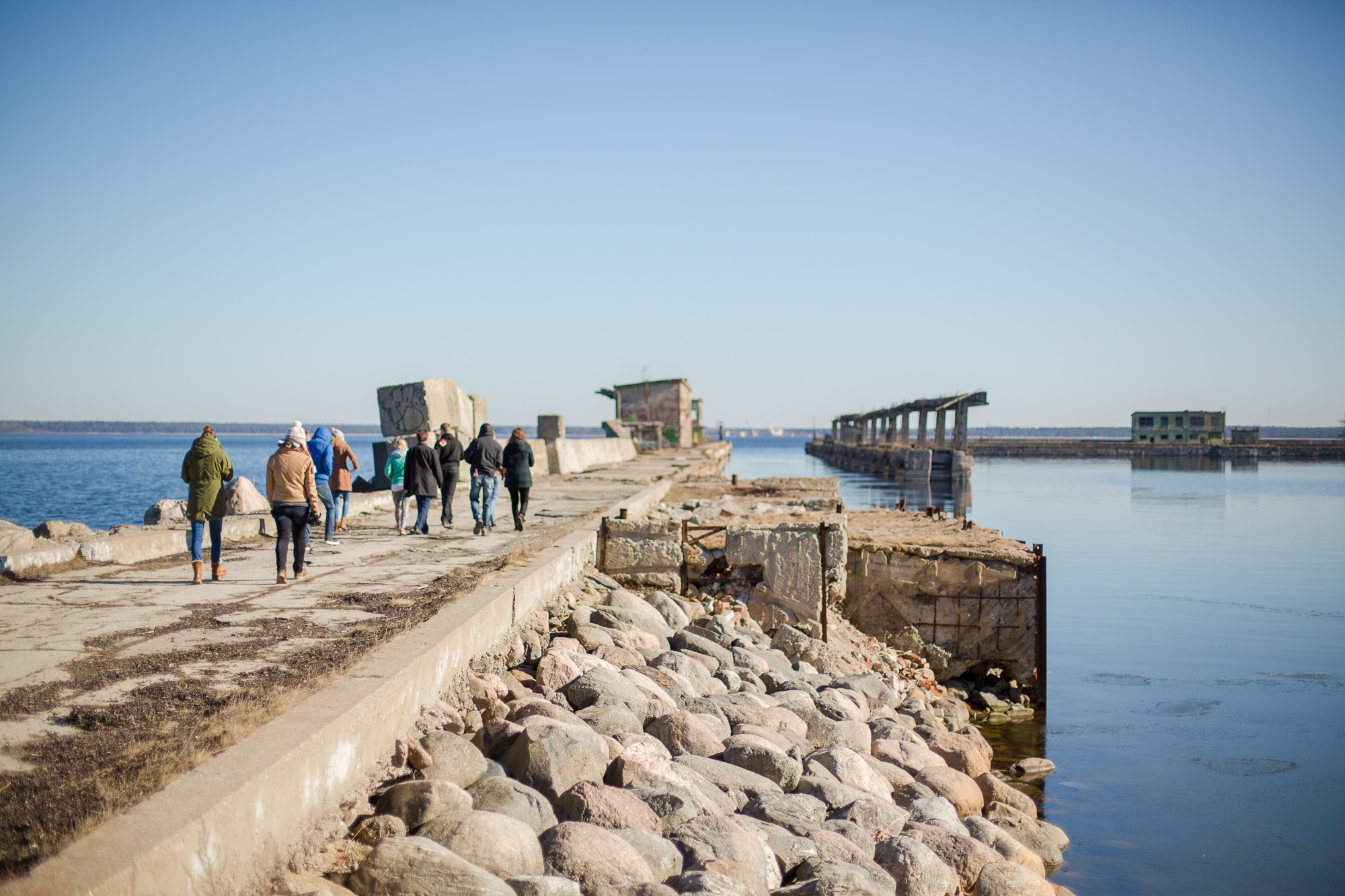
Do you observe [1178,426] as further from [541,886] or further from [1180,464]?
[541,886]

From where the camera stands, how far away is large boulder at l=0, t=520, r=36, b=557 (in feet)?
26.0

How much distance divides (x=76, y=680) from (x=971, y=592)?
9.61 meters

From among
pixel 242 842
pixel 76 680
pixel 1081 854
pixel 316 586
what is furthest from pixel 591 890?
pixel 1081 854

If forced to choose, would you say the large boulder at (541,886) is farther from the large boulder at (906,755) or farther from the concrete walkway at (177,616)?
the large boulder at (906,755)

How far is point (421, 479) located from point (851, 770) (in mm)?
7077

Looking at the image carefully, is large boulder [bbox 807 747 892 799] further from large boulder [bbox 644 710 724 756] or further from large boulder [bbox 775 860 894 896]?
large boulder [bbox 775 860 894 896]

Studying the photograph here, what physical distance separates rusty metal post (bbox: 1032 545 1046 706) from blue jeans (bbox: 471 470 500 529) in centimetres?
676

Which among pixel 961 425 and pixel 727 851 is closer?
pixel 727 851

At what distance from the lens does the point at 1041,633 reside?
11125mm

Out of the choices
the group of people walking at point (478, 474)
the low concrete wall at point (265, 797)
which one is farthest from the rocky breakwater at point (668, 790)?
the group of people walking at point (478, 474)

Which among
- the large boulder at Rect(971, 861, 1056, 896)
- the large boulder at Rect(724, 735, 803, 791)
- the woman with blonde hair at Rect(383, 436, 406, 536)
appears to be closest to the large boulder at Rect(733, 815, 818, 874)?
Result: the large boulder at Rect(724, 735, 803, 791)

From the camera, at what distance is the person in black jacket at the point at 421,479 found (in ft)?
37.1

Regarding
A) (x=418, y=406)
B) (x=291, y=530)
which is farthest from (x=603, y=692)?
(x=418, y=406)

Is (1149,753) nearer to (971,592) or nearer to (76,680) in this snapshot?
(971,592)
